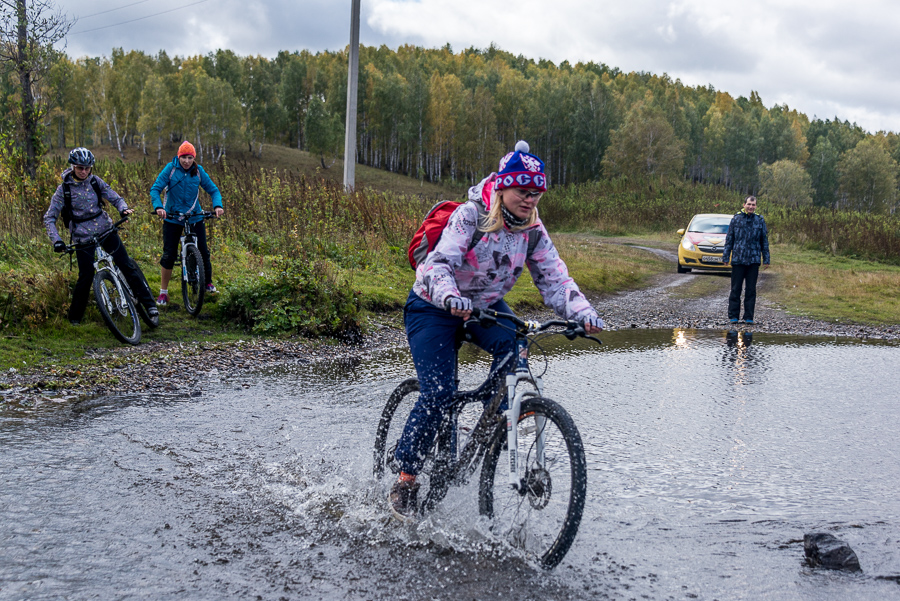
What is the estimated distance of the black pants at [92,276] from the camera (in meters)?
8.38

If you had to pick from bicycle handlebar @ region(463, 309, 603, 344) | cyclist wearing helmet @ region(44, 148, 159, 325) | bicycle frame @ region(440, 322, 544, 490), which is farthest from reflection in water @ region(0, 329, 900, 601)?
cyclist wearing helmet @ region(44, 148, 159, 325)

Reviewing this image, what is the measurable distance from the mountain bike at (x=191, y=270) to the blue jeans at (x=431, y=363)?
6274 mm

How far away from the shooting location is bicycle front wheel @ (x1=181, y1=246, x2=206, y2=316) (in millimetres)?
9539

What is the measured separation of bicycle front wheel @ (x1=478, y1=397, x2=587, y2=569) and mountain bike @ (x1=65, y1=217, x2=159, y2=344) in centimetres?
587

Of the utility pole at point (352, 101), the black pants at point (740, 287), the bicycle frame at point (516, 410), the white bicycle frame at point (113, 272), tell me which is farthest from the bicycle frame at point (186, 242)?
the black pants at point (740, 287)

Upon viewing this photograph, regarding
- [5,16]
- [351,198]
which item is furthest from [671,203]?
[5,16]

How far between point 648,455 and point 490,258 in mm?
2255

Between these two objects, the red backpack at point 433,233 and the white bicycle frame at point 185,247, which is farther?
the white bicycle frame at point 185,247

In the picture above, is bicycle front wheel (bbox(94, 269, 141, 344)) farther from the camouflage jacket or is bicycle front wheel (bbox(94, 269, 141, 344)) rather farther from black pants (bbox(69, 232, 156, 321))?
the camouflage jacket

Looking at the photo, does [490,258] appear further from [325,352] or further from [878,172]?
[878,172]

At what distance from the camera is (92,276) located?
27.7ft

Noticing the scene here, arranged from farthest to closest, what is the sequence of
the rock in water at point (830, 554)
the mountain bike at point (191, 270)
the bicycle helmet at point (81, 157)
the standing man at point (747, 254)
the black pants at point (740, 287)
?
the standing man at point (747, 254) → the black pants at point (740, 287) → the mountain bike at point (191, 270) → the bicycle helmet at point (81, 157) → the rock in water at point (830, 554)

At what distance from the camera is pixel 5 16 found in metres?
12.6

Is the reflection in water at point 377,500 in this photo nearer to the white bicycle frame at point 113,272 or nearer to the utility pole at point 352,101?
the white bicycle frame at point 113,272
